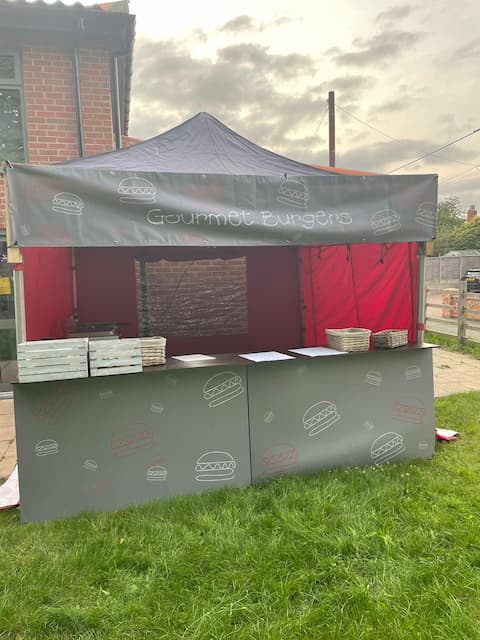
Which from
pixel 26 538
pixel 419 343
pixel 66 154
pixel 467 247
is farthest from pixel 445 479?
pixel 467 247

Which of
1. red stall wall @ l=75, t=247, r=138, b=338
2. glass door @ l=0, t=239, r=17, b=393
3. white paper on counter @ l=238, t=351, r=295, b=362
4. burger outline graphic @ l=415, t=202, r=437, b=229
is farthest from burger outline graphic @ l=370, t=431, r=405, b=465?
glass door @ l=0, t=239, r=17, b=393

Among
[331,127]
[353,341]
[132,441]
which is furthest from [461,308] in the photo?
[331,127]

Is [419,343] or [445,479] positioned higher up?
[419,343]

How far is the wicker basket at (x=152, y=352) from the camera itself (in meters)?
3.28

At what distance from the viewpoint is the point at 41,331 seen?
3.94 metres

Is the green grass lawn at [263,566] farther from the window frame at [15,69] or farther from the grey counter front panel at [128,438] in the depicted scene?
the window frame at [15,69]

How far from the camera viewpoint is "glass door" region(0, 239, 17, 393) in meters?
6.29

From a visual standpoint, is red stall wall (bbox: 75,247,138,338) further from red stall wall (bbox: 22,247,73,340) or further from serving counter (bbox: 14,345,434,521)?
serving counter (bbox: 14,345,434,521)

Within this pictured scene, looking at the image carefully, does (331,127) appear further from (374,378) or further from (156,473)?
(156,473)

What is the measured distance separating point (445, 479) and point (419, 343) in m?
1.12

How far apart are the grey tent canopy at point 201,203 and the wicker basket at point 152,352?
Answer: 0.74 m

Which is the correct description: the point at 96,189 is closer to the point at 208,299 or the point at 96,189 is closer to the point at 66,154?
the point at 208,299

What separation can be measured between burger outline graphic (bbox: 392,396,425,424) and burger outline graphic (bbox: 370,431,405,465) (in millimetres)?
142

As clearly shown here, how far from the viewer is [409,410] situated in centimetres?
381
